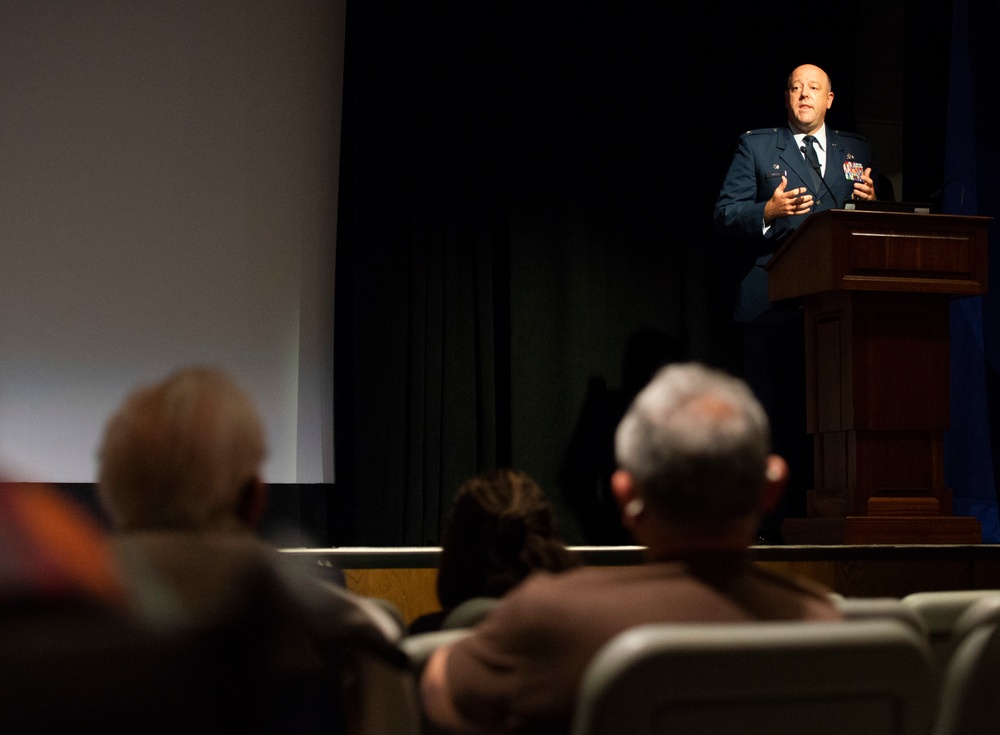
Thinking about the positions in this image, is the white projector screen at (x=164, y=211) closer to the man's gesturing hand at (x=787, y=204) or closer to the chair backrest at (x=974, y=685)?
the man's gesturing hand at (x=787, y=204)

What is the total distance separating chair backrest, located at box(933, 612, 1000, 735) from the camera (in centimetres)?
129

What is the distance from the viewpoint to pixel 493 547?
6.16 ft

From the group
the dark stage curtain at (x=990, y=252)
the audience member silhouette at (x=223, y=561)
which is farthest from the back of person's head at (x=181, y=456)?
the dark stage curtain at (x=990, y=252)

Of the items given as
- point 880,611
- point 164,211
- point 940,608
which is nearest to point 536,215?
point 164,211

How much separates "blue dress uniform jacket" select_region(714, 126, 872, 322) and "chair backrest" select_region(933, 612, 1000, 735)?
2.97 meters

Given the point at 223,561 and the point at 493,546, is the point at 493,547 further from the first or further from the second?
the point at 223,561

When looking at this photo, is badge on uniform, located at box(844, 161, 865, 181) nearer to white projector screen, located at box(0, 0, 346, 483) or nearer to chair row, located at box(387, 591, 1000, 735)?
white projector screen, located at box(0, 0, 346, 483)

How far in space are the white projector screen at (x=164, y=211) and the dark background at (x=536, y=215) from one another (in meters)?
0.16

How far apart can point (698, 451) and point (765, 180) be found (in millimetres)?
3233

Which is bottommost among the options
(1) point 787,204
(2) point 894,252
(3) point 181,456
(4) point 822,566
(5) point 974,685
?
(4) point 822,566

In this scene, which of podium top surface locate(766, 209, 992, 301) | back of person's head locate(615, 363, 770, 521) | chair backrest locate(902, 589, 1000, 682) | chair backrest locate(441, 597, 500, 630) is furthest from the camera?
podium top surface locate(766, 209, 992, 301)

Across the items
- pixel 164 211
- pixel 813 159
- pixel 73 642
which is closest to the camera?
pixel 73 642

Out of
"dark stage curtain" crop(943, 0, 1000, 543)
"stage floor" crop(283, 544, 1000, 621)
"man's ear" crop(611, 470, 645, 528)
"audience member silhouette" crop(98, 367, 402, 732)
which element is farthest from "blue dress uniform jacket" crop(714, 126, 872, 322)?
"audience member silhouette" crop(98, 367, 402, 732)

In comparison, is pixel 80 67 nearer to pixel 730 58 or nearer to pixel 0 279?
pixel 0 279
